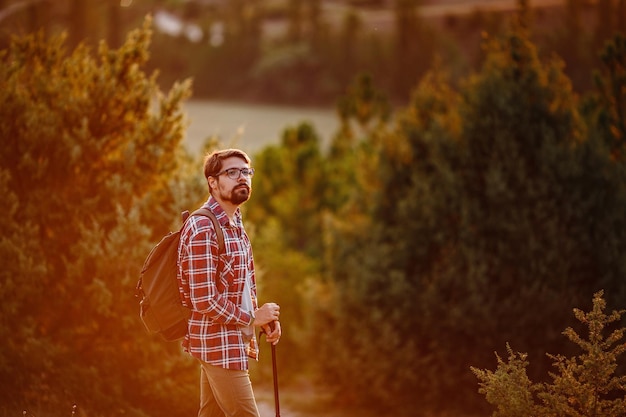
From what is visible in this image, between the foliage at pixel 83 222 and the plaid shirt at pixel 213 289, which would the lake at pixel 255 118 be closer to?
the foliage at pixel 83 222

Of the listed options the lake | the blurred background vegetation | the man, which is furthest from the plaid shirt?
the lake

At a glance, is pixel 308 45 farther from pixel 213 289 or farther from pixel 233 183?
pixel 213 289

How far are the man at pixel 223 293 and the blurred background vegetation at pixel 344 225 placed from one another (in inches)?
106

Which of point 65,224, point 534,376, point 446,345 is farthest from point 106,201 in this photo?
point 534,376

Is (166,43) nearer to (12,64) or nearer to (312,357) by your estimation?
(312,357)

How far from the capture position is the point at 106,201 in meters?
8.15

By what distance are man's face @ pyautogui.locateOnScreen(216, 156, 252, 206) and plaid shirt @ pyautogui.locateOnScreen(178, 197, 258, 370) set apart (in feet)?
0.26

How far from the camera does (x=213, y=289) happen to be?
180 inches

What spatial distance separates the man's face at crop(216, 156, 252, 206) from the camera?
4.72 metres

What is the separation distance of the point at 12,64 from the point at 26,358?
2.63 meters

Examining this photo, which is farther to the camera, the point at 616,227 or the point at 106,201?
the point at 616,227

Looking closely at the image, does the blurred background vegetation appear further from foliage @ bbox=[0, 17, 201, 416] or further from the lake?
the lake

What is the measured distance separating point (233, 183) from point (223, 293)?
1.91ft

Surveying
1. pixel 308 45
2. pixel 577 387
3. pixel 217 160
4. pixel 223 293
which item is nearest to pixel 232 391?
pixel 223 293
